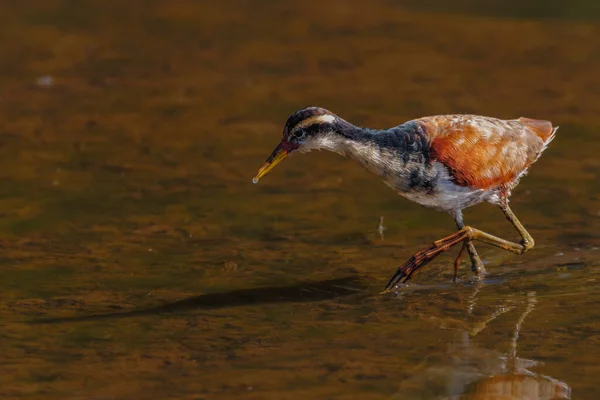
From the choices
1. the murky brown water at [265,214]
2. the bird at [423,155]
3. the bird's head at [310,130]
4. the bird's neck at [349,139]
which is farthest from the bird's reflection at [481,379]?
the bird's head at [310,130]

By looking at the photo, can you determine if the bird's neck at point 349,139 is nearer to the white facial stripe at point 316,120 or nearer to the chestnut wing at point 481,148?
the white facial stripe at point 316,120

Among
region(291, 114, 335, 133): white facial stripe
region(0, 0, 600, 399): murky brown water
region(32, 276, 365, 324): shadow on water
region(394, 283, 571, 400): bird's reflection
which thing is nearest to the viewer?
region(394, 283, 571, 400): bird's reflection

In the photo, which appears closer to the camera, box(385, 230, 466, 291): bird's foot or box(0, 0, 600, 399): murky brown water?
box(0, 0, 600, 399): murky brown water

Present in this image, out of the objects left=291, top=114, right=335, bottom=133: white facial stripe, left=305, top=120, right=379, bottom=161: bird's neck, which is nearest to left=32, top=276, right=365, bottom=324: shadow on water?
left=305, top=120, right=379, bottom=161: bird's neck

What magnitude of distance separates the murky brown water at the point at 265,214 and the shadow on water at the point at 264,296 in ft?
0.08

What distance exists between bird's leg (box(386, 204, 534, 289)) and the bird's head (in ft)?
3.69

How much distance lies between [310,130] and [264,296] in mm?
1356

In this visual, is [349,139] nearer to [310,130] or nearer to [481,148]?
[310,130]

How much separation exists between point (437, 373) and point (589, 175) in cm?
528

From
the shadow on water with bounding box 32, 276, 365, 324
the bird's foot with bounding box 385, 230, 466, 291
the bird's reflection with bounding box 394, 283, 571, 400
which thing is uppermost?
the bird's foot with bounding box 385, 230, 466, 291

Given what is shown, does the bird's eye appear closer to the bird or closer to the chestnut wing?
the bird

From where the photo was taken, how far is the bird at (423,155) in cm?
950

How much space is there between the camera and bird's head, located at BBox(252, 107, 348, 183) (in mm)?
9484

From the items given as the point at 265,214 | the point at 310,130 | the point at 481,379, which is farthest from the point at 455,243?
the point at 265,214
